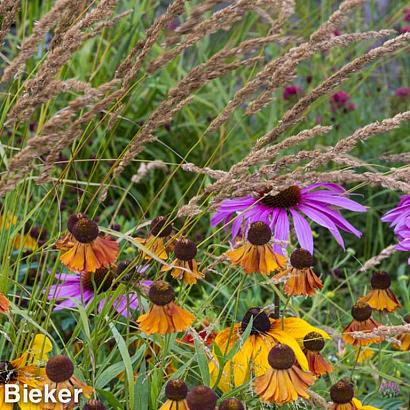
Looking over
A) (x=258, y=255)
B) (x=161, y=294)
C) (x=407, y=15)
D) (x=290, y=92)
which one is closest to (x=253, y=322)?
(x=258, y=255)

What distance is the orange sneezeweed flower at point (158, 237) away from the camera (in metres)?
1.50

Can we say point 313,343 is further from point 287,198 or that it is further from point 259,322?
point 287,198

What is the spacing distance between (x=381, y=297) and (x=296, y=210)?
220 millimetres

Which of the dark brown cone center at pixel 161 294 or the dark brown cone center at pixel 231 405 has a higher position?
the dark brown cone center at pixel 161 294

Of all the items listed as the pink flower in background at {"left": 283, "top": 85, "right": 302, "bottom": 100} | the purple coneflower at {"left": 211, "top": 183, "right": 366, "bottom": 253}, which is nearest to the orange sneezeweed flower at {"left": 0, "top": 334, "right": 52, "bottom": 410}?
the purple coneflower at {"left": 211, "top": 183, "right": 366, "bottom": 253}

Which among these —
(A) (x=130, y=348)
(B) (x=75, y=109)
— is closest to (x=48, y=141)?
(B) (x=75, y=109)

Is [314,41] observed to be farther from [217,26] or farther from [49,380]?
[49,380]

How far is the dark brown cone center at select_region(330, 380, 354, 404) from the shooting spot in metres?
1.32

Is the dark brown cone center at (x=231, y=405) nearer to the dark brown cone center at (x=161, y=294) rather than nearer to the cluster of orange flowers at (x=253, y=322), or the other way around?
the cluster of orange flowers at (x=253, y=322)

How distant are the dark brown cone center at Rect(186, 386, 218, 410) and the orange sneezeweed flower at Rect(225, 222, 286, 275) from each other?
1.04ft

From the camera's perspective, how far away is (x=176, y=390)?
120 cm

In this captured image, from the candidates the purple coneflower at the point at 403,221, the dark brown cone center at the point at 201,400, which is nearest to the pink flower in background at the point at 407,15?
the purple coneflower at the point at 403,221

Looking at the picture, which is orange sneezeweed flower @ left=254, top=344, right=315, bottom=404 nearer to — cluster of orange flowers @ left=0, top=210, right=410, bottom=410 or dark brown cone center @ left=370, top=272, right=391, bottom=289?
cluster of orange flowers @ left=0, top=210, right=410, bottom=410

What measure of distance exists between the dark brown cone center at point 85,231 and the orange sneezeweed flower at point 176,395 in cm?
28
